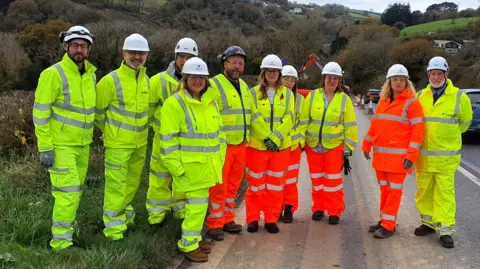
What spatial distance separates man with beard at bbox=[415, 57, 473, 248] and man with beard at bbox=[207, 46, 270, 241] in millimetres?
2179

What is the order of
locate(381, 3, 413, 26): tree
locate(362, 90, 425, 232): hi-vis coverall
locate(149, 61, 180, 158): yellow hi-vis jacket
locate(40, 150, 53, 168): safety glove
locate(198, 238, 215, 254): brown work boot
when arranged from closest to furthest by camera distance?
locate(40, 150, 53, 168): safety glove < locate(198, 238, 215, 254): brown work boot < locate(149, 61, 180, 158): yellow hi-vis jacket < locate(362, 90, 425, 232): hi-vis coverall < locate(381, 3, 413, 26): tree

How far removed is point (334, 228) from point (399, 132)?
146cm

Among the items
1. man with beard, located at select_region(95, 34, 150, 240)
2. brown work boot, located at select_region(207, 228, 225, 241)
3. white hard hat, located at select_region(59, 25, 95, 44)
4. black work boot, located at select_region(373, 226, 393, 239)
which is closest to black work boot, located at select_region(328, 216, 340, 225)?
black work boot, located at select_region(373, 226, 393, 239)

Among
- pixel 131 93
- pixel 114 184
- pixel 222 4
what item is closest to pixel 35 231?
pixel 114 184

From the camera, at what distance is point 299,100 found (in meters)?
5.89

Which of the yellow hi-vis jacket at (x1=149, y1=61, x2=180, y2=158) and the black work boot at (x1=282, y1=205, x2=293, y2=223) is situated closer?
the yellow hi-vis jacket at (x1=149, y1=61, x2=180, y2=158)

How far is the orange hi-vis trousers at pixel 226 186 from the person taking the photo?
16.8 ft

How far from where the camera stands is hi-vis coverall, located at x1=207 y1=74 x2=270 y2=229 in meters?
5.12

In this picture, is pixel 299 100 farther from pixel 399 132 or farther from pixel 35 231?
pixel 35 231

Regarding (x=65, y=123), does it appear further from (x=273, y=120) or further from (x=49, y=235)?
(x=273, y=120)

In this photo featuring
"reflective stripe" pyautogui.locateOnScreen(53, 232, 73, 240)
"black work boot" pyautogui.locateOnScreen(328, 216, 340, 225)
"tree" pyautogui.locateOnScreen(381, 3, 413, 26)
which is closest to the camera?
"reflective stripe" pyautogui.locateOnScreen(53, 232, 73, 240)

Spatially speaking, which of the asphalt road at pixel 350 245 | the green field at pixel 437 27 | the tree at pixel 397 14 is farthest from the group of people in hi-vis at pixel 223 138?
the tree at pixel 397 14

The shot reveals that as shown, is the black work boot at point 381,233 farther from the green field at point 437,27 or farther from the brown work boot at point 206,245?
the green field at point 437,27

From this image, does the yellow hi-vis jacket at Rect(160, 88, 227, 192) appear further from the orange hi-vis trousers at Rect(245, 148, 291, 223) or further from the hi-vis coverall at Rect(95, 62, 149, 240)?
the orange hi-vis trousers at Rect(245, 148, 291, 223)
